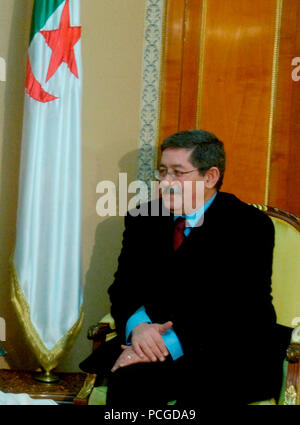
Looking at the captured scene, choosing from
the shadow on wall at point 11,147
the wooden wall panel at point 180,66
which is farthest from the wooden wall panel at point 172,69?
the shadow on wall at point 11,147

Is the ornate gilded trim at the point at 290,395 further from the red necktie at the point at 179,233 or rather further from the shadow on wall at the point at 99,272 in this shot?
the shadow on wall at the point at 99,272

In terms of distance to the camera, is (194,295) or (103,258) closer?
(194,295)

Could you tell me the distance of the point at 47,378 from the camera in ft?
9.22

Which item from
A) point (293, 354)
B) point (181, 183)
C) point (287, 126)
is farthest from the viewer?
point (287, 126)

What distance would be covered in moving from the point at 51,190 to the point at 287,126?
51.6 inches

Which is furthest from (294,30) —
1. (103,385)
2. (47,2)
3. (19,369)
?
(19,369)

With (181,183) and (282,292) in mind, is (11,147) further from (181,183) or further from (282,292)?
(282,292)

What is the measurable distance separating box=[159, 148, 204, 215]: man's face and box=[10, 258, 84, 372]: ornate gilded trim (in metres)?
0.91

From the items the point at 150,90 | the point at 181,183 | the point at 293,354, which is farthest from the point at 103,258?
the point at 293,354

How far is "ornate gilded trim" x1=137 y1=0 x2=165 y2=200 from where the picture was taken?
322cm

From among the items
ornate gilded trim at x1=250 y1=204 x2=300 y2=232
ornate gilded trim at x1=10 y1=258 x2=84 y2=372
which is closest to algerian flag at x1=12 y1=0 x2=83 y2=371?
ornate gilded trim at x1=10 y1=258 x2=84 y2=372

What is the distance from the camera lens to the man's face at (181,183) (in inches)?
88.7

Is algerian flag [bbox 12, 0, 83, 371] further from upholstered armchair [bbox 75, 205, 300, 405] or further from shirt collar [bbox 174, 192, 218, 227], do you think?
shirt collar [bbox 174, 192, 218, 227]
